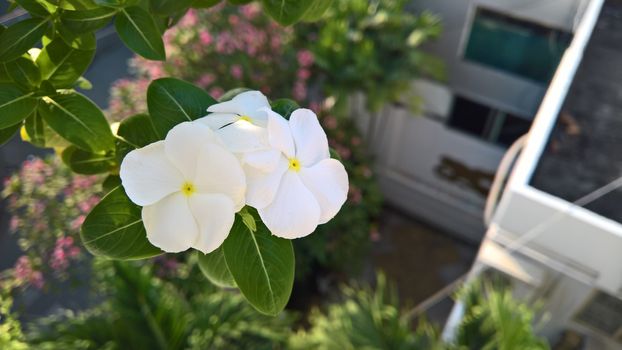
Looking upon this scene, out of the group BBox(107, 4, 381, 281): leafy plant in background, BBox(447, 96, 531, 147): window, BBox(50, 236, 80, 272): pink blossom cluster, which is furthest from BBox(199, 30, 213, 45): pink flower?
BBox(447, 96, 531, 147): window

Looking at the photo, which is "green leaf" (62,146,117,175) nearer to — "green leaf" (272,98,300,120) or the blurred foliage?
"green leaf" (272,98,300,120)

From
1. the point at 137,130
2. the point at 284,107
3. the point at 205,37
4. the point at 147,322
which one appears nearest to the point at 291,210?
the point at 284,107

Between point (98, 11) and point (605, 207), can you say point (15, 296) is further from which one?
point (605, 207)

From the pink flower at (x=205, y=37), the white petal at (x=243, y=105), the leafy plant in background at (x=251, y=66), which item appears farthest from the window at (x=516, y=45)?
the white petal at (x=243, y=105)

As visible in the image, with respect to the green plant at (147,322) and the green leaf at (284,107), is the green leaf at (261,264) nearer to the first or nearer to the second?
the green leaf at (284,107)

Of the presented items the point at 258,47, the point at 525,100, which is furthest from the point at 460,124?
the point at 258,47

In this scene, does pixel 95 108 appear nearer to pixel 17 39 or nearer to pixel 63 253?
pixel 17 39

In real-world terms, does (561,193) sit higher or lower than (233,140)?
lower
